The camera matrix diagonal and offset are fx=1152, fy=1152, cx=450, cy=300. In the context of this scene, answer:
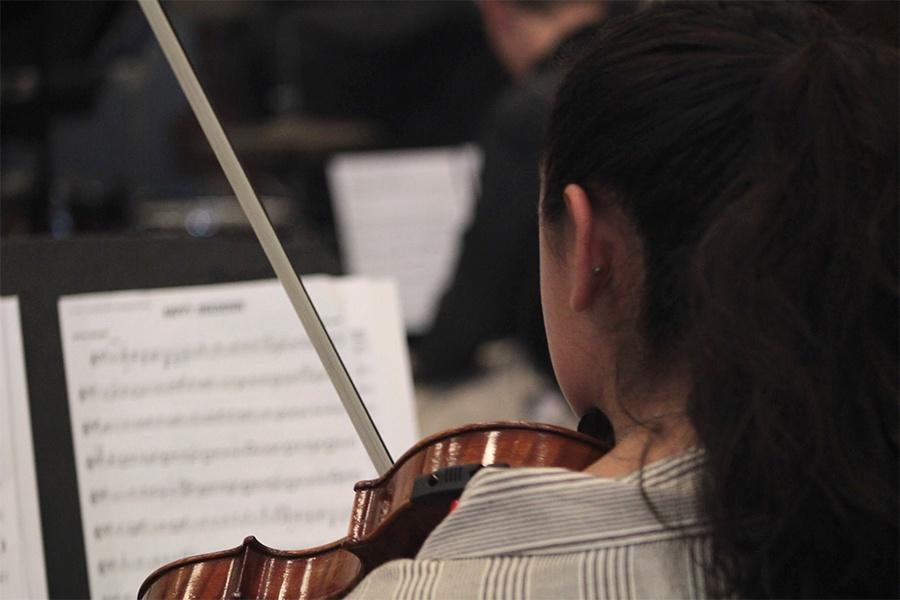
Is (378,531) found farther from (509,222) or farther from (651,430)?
(509,222)

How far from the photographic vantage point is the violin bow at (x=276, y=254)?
876mm

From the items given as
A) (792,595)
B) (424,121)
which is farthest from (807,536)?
(424,121)

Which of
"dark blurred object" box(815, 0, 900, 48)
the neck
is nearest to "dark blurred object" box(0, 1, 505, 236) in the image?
"dark blurred object" box(815, 0, 900, 48)

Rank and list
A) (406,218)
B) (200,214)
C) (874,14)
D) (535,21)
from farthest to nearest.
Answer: (200,214) → (406,218) → (535,21) → (874,14)

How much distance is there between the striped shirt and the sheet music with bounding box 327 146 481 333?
5.81 feet

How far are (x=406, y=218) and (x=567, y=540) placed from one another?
187cm

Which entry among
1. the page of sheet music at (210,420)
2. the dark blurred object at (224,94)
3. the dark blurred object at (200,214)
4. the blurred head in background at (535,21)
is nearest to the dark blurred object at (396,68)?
the dark blurred object at (224,94)

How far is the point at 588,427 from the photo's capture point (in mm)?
780

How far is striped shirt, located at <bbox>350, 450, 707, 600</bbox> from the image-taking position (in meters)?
0.58

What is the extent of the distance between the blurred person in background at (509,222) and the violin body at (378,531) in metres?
1.19

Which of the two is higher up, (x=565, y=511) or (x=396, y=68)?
(x=396, y=68)

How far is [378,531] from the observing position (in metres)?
0.72

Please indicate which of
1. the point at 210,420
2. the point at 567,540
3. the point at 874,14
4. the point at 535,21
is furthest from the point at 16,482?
the point at 535,21

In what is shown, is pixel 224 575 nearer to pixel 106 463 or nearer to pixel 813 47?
pixel 106 463
